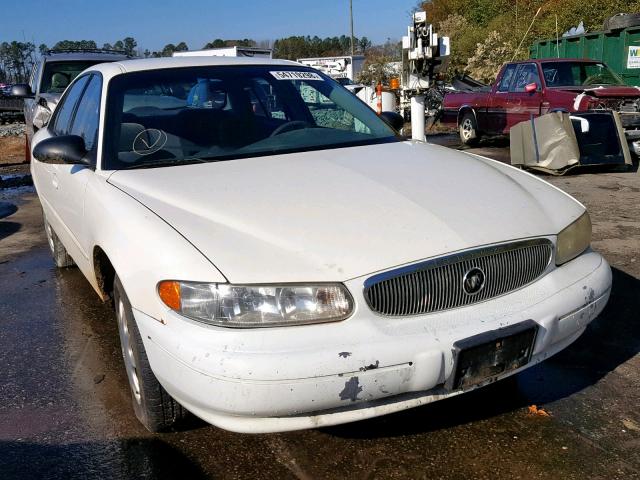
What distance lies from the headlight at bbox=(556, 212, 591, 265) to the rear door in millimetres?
8707

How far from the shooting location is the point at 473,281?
253 cm

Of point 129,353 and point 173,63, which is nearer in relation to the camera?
point 129,353

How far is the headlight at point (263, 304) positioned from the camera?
2.30 meters

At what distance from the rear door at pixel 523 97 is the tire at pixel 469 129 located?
3.68ft

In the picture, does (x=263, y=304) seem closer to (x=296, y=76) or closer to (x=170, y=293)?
(x=170, y=293)

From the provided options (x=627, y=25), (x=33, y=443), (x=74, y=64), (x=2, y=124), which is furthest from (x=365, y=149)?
(x=2, y=124)

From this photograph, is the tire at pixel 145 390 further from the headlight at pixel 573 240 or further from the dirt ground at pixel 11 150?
the dirt ground at pixel 11 150

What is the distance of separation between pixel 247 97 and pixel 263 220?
61.4 inches

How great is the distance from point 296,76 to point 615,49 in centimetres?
1196

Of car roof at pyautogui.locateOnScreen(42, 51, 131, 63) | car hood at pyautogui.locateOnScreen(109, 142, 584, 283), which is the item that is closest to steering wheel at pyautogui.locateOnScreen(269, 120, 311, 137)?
car hood at pyautogui.locateOnScreen(109, 142, 584, 283)

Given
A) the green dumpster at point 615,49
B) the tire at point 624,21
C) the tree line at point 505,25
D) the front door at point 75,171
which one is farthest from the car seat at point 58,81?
the tree line at point 505,25

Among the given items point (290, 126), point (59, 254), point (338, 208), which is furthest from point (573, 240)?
point (59, 254)

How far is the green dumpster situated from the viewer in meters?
13.3

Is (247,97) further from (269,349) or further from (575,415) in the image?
(575,415)
